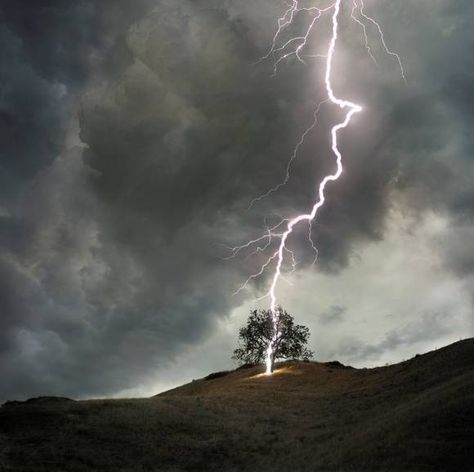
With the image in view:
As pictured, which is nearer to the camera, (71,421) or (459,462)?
(459,462)

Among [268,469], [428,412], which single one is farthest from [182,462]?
[428,412]

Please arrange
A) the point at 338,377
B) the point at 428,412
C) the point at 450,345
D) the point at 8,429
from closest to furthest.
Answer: the point at 428,412 < the point at 8,429 < the point at 450,345 < the point at 338,377

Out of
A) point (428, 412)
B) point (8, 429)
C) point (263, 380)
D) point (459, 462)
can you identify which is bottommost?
point (459, 462)

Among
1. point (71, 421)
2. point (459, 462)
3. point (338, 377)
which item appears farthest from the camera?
point (338, 377)

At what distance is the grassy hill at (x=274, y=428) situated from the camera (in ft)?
72.7

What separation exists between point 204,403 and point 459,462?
78.3ft

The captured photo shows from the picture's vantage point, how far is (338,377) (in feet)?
163

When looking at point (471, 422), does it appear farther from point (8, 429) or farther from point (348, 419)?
point (8, 429)

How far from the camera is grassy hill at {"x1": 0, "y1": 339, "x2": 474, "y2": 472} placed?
2217 centimetres

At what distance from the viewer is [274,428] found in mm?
33219

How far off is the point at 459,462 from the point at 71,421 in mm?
22246

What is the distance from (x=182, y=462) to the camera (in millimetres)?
27500

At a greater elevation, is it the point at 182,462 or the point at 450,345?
the point at 450,345

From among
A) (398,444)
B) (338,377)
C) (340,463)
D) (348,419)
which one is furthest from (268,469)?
(338,377)
